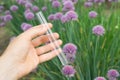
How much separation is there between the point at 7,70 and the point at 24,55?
0.15 meters

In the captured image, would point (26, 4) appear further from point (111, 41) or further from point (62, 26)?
point (111, 41)

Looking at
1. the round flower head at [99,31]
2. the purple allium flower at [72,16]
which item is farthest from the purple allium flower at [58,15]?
the round flower head at [99,31]

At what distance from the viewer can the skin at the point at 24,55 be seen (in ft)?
5.89

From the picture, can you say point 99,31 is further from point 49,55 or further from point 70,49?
point 49,55

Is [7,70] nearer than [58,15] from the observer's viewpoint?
Yes

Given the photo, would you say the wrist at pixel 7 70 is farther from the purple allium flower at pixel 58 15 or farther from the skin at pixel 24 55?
the purple allium flower at pixel 58 15

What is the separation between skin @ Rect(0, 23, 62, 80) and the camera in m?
1.80

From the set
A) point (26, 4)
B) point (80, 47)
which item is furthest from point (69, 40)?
point (26, 4)

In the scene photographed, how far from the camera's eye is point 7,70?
1.79 meters

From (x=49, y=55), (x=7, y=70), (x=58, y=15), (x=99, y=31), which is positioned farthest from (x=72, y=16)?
(x=7, y=70)

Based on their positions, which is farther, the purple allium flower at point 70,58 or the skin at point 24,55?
the purple allium flower at point 70,58

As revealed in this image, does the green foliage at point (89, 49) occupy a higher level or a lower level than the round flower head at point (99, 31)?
lower

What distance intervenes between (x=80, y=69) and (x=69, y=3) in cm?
Result: 61

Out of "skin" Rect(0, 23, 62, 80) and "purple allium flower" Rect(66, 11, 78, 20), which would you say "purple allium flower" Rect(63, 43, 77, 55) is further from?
"purple allium flower" Rect(66, 11, 78, 20)
